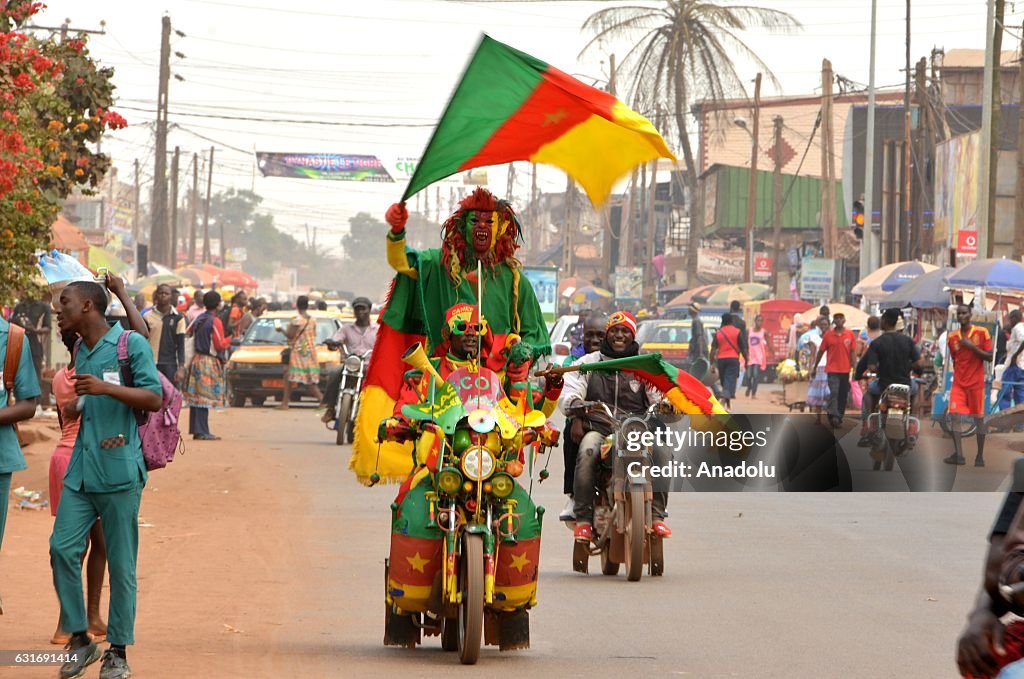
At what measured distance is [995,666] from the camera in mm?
3947

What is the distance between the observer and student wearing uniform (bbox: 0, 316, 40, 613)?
7.79 metres

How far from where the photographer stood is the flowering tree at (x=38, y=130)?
14.3 m

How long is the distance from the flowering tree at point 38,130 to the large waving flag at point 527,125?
6.60 meters

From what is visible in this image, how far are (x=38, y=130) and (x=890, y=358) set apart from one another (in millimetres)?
10262

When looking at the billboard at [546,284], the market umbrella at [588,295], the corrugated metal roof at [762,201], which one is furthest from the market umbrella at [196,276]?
the corrugated metal roof at [762,201]

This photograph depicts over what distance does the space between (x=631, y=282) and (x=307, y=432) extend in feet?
165

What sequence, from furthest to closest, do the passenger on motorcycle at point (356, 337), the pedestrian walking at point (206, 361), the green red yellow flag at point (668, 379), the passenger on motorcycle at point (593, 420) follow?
1. the passenger on motorcycle at point (356, 337)
2. the pedestrian walking at point (206, 361)
3. the passenger on motorcycle at point (593, 420)
4. the green red yellow flag at point (668, 379)

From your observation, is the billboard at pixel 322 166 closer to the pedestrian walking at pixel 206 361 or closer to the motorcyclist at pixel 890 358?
the pedestrian walking at pixel 206 361

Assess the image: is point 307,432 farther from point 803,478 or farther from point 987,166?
point 803,478

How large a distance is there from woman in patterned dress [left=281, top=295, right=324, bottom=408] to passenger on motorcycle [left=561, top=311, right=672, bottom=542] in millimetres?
16316

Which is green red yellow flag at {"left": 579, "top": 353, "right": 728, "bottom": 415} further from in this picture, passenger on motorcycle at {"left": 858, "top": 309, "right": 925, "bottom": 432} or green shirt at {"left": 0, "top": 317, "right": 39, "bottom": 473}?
passenger on motorcycle at {"left": 858, "top": 309, "right": 925, "bottom": 432}

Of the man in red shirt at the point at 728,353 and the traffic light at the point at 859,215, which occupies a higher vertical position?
the traffic light at the point at 859,215

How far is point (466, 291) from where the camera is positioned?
853 centimetres

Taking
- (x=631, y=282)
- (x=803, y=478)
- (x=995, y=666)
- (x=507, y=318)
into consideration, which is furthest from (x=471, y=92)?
(x=631, y=282)
